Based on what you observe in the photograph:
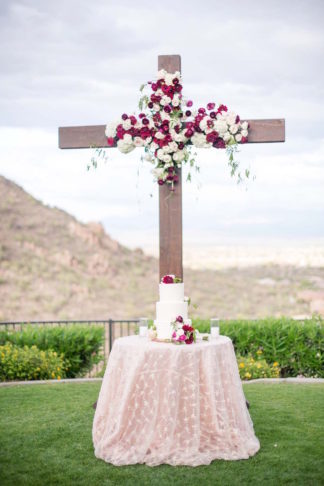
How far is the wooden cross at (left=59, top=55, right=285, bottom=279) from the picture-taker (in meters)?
6.46

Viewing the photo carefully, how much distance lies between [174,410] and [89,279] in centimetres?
2165

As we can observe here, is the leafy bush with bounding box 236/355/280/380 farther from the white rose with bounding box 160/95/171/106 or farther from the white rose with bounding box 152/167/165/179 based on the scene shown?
the white rose with bounding box 160/95/171/106

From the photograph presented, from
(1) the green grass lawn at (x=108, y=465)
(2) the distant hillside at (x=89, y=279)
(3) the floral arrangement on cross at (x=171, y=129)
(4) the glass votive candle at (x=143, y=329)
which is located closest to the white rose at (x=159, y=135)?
(3) the floral arrangement on cross at (x=171, y=129)

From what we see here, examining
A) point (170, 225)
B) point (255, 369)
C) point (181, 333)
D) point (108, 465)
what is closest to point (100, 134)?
point (170, 225)

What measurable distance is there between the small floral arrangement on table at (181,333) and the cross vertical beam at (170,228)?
1214mm

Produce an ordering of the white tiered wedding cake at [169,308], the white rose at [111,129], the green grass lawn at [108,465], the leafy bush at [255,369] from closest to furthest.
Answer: the green grass lawn at [108,465], the white tiered wedding cake at [169,308], the white rose at [111,129], the leafy bush at [255,369]

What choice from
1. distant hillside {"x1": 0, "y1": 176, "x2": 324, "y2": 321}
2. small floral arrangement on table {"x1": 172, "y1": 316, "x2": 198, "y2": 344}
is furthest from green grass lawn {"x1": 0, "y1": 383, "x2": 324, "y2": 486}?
distant hillside {"x1": 0, "y1": 176, "x2": 324, "y2": 321}

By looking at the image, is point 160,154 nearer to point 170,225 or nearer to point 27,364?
point 170,225

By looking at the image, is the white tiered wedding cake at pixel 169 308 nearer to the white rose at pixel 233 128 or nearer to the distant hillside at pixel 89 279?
the white rose at pixel 233 128

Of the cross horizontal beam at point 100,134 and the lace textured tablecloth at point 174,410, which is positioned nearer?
the lace textured tablecloth at point 174,410

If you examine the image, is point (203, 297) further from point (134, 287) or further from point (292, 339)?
point (292, 339)

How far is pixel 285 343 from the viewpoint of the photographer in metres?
9.66

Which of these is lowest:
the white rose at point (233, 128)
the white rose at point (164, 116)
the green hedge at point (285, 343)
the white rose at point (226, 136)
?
the green hedge at point (285, 343)

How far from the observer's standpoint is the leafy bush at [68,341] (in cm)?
989
